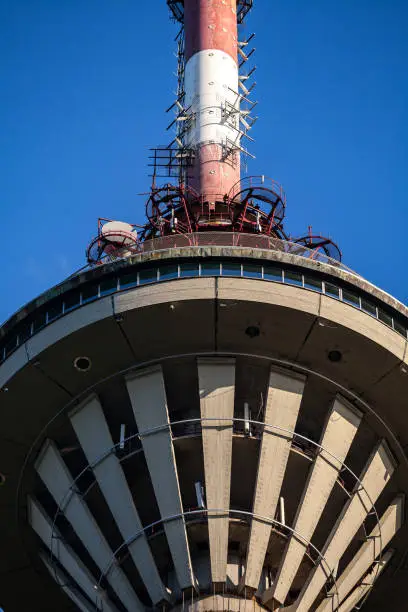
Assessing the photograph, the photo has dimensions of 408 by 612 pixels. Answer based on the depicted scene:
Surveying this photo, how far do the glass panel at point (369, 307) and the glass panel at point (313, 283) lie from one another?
5.34 ft

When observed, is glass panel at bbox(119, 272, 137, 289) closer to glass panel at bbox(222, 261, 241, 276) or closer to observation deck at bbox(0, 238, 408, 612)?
observation deck at bbox(0, 238, 408, 612)

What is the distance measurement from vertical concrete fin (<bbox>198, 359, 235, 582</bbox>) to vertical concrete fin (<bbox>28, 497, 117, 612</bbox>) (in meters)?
3.83

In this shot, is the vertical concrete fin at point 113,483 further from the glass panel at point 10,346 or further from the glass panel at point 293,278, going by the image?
the glass panel at point 293,278

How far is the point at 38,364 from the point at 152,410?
13.6ft

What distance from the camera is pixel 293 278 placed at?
39.7m

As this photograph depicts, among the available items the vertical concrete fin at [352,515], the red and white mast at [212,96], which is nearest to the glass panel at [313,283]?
the vertical concrete fin at [352,515]

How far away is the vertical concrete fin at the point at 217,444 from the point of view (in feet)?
118

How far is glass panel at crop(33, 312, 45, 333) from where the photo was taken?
4050cm

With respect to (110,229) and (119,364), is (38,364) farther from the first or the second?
(110,229)

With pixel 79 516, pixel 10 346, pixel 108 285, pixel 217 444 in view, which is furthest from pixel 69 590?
pixel 108 285

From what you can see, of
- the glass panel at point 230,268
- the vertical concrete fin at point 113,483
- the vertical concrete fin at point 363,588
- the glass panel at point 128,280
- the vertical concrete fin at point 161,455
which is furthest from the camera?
the glass panel at point 128,280

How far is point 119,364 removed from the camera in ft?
131

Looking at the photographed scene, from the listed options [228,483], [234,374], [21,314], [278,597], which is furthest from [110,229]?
[278,597]

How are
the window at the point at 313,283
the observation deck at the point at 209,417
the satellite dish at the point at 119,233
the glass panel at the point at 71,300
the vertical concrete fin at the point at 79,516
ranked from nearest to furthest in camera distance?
1. the vertical concrete fin at the point at 79,516
2. the observation deck at the point at 209,417
3. the window at the point at 313,283
4. the glass panel at the point at 71,300
5. the satellite dish at the point at 119,233
